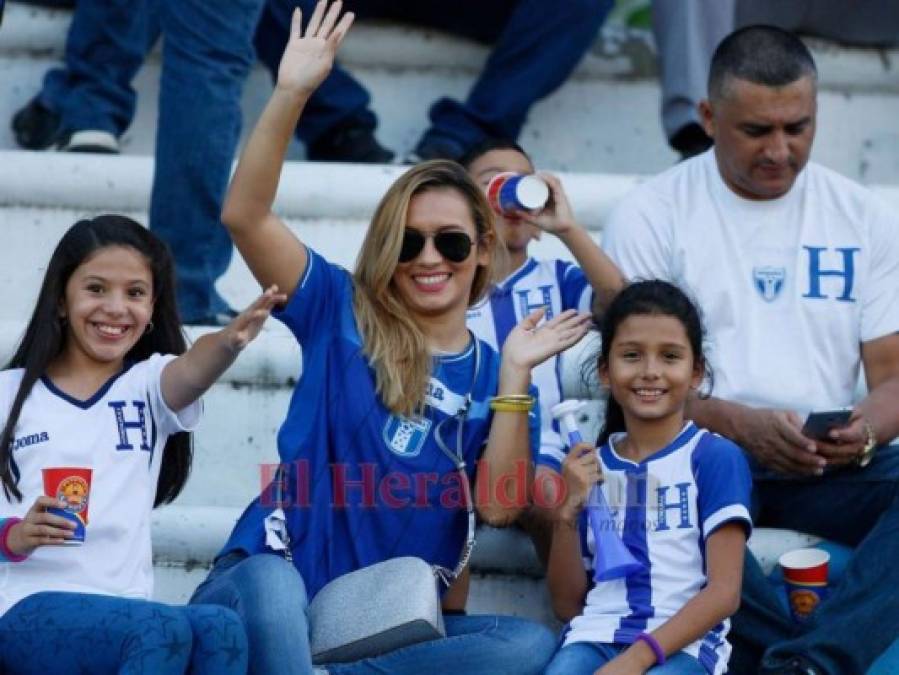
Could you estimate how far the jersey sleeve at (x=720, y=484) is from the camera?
4070 mm

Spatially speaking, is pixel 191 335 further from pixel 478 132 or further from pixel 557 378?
pixel 478 132

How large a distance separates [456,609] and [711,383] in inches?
32.1

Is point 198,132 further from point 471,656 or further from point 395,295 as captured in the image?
point 471,656

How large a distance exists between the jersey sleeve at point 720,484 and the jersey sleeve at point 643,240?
69 cm

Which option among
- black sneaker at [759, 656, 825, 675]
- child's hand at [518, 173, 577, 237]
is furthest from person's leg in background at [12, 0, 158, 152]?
black sneaker at [759, 656, 825, 675]

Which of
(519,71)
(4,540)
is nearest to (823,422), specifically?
(4,540)

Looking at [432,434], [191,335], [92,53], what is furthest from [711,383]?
[92,53]

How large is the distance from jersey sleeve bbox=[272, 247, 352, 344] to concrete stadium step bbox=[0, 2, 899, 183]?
7.29 feet

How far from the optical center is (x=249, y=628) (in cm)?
386

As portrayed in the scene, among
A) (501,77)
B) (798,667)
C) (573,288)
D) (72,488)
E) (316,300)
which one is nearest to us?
(72,488)

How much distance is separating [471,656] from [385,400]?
1.81 feet

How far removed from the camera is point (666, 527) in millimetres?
4141

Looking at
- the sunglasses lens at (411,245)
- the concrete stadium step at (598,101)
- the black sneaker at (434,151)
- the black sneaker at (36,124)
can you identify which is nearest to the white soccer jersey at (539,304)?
the sunglasses lens at (411,245)

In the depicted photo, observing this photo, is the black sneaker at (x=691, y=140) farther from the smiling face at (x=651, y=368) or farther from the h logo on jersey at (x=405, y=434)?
the h logo on jersey at (x=405, y=434)
